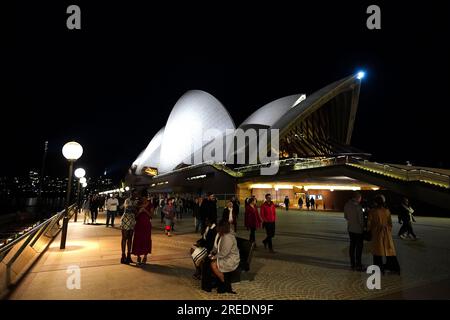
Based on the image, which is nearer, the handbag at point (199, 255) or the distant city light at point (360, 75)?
the handbag at point (199, 255)

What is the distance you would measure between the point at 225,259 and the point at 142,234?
265 cm

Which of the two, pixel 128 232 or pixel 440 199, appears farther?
pixel 440 199

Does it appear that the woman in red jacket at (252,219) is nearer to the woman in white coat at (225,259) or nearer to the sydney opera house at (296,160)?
Result: the woman in white coat at (225,259)

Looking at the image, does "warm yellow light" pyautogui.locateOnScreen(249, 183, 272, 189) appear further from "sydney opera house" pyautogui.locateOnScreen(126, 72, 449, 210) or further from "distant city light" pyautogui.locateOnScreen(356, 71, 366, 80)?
"distant city light" pyautogui.locateOnScreen(356, 71, 366, 80)

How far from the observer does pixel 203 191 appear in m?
40.0

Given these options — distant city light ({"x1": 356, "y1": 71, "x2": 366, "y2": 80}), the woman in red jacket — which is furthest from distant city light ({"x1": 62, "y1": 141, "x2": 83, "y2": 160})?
distant city light ({"x1": 356, "y1": 71, "x2": 366, "y2": 80})

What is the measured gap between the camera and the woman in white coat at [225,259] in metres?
4.75

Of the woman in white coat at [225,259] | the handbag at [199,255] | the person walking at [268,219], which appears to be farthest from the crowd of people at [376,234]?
the handbag at [199,255]

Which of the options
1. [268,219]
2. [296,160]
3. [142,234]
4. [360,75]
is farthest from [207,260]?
[360,75]

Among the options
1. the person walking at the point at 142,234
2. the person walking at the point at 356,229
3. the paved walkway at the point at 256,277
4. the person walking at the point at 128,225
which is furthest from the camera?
the person walking at the point at 128,225

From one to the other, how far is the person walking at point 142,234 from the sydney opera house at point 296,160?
18.0 metres
